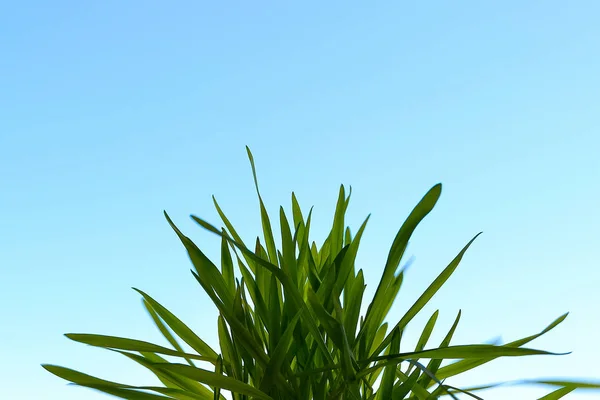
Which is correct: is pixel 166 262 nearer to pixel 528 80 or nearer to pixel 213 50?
pixel 213 50

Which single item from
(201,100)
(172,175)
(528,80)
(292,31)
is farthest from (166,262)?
(528,80)

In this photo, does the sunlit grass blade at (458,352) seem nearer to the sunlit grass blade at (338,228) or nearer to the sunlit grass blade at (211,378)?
the sunlit grass blade at (211,378)

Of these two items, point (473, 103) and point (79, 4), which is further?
point (79, 4)

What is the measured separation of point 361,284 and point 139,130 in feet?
6.40

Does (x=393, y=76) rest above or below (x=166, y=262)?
above

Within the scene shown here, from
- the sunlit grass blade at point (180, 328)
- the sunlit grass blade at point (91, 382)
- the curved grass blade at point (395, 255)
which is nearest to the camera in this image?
the curved grass blade at point (395, 255)

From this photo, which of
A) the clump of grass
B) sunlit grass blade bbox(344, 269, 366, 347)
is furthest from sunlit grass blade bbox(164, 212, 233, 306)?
sunlit grass blade bbox(344, 269, 366, 347)

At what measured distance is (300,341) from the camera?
1077 mm

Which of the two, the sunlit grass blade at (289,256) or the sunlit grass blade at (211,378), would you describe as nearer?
the sunlit grass blade at (211,378)

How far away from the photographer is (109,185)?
2.66 meters

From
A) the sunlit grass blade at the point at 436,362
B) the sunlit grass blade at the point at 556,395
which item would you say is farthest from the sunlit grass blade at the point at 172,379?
the sunlit grass blade at the point at 556,395

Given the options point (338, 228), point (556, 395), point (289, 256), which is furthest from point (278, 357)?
point (556, 395)

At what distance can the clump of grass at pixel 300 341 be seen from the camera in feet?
3.10

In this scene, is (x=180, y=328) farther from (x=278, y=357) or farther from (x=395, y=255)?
(x=395, y=255)
